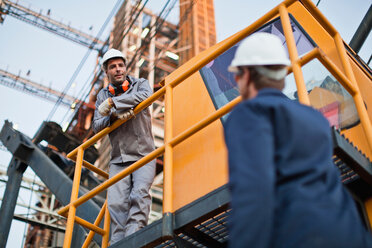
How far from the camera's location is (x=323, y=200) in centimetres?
182

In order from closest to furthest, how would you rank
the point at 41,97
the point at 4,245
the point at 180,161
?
the point at 180,161 < the point at 4,245 < the point at 41,97

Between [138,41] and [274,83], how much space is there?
33.5m

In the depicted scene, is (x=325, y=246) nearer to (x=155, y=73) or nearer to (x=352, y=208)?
(x=352, y=208)

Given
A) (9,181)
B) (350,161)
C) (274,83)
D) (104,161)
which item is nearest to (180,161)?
(350,161)

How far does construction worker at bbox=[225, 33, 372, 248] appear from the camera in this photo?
172 centimetres

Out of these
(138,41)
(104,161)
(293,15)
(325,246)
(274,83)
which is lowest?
(325,246)

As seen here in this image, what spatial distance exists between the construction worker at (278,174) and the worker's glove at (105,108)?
2.94 meters

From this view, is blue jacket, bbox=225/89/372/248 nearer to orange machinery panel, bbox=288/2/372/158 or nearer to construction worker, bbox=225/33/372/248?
construction worker, bbox=225/33/372/248

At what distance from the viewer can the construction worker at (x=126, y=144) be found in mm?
4691

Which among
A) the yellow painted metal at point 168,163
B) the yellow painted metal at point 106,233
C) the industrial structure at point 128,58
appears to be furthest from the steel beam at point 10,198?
the industrial structure at point 128,58

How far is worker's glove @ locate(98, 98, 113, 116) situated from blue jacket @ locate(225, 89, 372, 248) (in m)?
3.01

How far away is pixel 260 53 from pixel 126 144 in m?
3.16

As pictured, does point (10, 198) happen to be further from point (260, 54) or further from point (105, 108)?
point (260, 54)

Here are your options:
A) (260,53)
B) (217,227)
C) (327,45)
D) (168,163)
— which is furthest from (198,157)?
(260,53)
